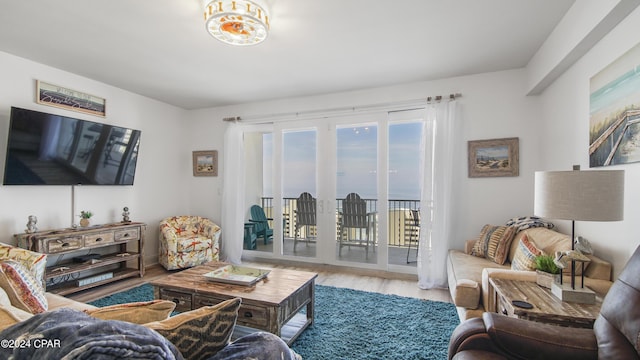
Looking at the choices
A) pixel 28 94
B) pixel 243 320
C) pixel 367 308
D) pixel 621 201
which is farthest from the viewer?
pixel 28 94

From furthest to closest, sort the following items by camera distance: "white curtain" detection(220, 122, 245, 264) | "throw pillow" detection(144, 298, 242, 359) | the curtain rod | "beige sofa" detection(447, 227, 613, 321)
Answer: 1. "white curtain" detection(220, 122, 245, 264)
2. the curtain rod
3. "beige sofa" detection(447, 227, 613, 321)
4. "throw pillow" detection(144, 298, 242, 359)

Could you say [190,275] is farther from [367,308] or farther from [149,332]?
[149,332]

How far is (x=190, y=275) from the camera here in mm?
2553

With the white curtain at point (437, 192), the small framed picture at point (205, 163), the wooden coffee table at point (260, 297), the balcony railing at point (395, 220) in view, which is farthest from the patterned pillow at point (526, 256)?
the small framed picture at point (205, 163)

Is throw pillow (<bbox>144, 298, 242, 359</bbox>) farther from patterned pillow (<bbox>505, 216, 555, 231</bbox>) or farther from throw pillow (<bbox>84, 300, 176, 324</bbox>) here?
patterned pillow (<bbox>505, 216, 555, 231</bbox>)

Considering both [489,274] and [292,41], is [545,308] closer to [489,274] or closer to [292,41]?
[489,274]

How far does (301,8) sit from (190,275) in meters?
2.41

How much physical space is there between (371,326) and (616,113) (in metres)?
2.37

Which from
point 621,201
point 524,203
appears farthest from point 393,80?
point 621,201

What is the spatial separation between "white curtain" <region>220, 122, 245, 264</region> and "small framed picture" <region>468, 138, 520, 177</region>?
11.2 ft

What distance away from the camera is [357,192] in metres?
4.15

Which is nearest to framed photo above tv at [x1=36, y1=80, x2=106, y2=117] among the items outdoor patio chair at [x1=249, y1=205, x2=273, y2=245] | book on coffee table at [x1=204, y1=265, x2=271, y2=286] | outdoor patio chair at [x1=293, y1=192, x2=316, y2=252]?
outdoor patio chair at [x1=249, y1=205, x2=273, y2=245]

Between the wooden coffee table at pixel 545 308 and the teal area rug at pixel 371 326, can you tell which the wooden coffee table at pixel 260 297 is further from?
the wooden coffee table at pixel 545 308

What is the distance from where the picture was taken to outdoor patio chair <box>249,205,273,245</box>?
4961mm
